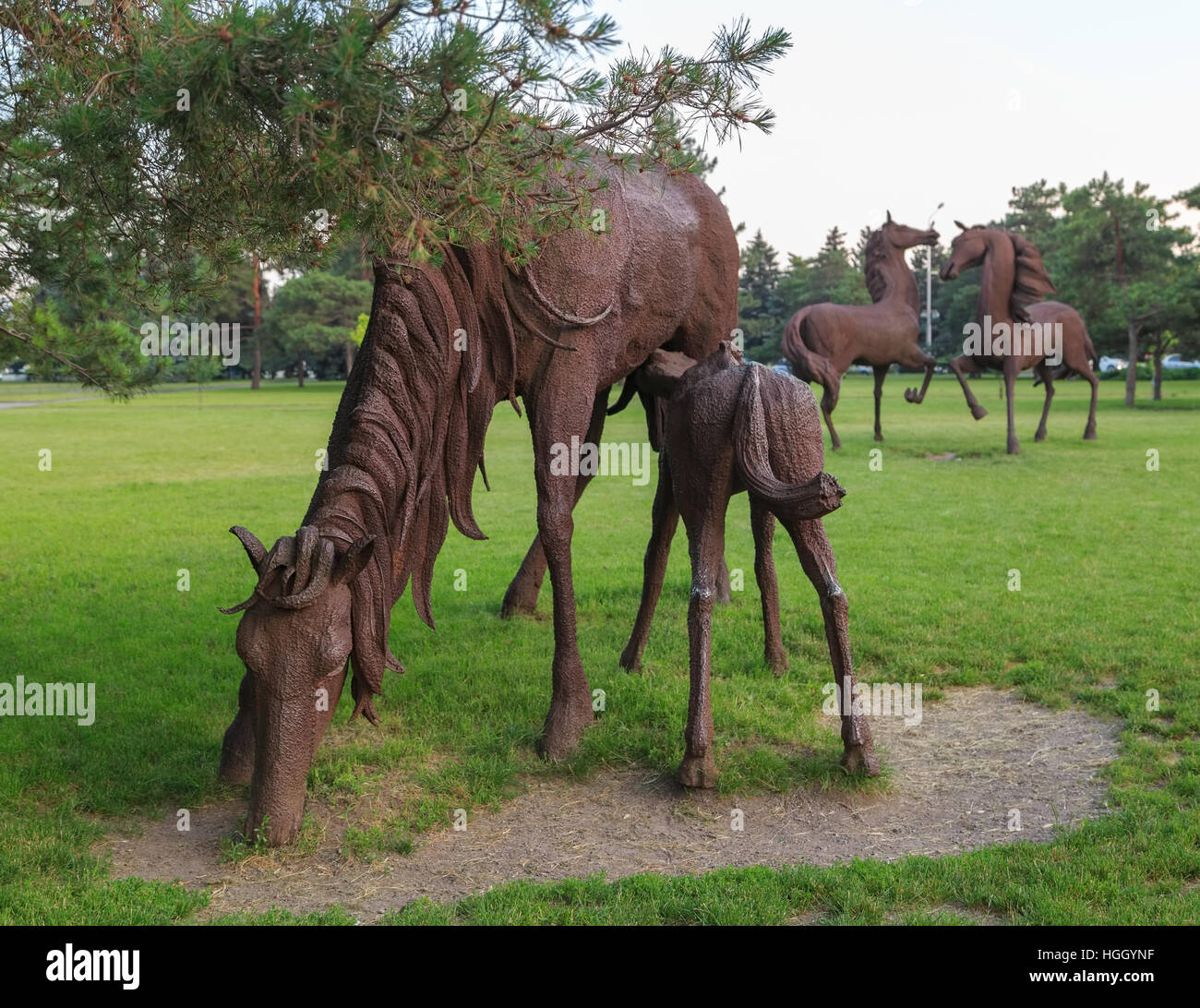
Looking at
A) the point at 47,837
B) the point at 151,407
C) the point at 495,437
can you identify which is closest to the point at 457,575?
the point at 47,837

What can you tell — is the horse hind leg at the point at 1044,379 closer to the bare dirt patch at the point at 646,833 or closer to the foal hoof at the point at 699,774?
the bare dirt patch at the point at 646,833

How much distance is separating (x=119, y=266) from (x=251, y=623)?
2.65m

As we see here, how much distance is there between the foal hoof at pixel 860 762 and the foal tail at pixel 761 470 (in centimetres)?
108

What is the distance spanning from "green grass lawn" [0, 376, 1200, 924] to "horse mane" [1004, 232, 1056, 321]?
3.76 meters

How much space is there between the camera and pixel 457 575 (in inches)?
338

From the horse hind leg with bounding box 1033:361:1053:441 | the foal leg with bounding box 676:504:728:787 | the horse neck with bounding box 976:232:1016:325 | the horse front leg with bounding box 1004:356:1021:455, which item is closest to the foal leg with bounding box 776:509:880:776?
the foal leg with bounding box 676:504:728:787

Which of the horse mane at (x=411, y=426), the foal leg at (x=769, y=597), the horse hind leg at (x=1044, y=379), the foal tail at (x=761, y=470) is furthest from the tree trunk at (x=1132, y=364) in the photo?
the horse mane at (x=411, y=426)

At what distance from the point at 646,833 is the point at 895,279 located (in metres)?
15.1

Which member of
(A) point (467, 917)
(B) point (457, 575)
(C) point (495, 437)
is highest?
(C) point (495, 437)

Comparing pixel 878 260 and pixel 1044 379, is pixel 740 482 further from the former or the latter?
pixel 1044 379

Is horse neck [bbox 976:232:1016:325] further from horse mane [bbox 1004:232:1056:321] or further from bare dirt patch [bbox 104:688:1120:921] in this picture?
bare dirt patch [bbox 104:688:1120:921]

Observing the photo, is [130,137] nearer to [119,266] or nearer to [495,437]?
[119,266]

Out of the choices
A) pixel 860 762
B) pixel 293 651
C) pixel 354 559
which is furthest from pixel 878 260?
pixel 293 651

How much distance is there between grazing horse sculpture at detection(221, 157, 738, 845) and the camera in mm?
3906
